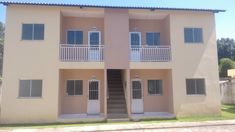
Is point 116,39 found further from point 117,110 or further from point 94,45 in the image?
point 117,110

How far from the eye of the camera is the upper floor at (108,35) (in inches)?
625

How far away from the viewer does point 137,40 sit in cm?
1861

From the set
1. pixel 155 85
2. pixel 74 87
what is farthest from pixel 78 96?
pixel 155 85

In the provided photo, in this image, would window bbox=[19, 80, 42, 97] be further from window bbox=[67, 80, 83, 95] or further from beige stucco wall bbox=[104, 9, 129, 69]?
beige stucco wall bbox=[104, 9, 129, 69]

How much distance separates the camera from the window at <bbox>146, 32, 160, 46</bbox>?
61.2 feet

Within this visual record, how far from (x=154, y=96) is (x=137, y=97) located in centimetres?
127

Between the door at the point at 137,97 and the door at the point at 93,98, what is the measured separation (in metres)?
2.63

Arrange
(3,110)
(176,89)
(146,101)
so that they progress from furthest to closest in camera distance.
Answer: (146,101), (176,89), (3,110)

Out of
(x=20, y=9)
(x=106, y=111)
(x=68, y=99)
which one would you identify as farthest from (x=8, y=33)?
(x=106, y=111)

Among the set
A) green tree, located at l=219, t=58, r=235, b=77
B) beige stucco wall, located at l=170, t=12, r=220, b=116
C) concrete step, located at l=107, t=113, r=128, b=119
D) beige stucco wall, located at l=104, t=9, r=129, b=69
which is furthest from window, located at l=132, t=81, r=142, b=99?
green tree, located at l=219, t=58, r=235, b=77

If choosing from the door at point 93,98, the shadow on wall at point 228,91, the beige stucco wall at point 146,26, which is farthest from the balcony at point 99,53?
the shadow on wall at point 228,91

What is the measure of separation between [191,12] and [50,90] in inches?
431

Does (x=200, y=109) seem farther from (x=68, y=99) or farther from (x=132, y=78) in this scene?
(x=68, y=99)

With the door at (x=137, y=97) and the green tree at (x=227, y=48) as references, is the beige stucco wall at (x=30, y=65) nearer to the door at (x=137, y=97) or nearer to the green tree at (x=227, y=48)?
the door at (x=137, y=97)
